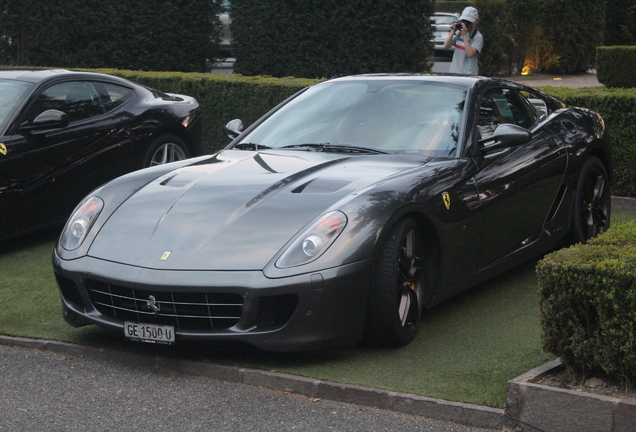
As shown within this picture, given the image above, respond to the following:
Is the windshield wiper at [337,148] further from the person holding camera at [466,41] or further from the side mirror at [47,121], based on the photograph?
the person holding camera at [466,41]

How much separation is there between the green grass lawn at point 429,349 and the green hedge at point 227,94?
5427 mm

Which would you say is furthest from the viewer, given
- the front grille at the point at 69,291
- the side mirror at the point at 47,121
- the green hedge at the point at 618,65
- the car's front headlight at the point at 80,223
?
the green hedge at the point at 618,65

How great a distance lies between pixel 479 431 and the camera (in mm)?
4188

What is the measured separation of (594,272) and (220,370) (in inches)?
75.0

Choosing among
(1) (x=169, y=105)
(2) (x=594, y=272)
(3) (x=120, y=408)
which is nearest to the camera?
(2) (x=594, y=272)

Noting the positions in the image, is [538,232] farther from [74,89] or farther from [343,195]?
[74,89]

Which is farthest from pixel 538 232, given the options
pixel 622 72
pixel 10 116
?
pixel 622 72

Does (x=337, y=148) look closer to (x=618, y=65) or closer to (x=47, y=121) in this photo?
(x=47, y=121)

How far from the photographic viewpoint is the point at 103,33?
57.7ft

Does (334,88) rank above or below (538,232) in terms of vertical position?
above

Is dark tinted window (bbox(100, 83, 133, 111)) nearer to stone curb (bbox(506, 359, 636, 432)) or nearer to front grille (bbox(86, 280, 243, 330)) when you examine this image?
front grille (bbox(86, 280, 243, 330))

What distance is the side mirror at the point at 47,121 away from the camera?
7785mm

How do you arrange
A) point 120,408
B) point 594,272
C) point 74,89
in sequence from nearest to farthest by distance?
1. point 594,272
2. point 120,408
3. point 74,89

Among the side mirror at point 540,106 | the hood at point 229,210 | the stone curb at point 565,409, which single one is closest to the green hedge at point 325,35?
the side mirror at point 540,106
